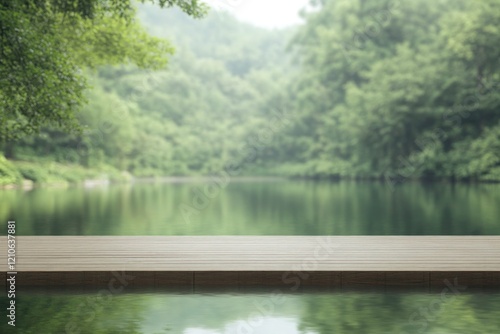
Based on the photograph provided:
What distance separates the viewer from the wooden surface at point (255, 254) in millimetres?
9023

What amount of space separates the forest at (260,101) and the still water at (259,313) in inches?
264

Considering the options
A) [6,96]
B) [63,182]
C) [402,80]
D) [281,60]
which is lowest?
[63,182]

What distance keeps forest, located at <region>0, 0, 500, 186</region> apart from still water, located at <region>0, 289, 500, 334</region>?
22.0 ft

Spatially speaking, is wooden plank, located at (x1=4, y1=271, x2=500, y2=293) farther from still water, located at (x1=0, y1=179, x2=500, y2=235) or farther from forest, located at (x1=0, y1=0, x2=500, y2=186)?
still water, located at (x1=0, y1=179, x2=500, y2=235)

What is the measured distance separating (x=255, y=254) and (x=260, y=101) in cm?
7925

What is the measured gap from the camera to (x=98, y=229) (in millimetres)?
17328

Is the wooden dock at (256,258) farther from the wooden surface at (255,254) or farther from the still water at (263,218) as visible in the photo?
the still water at (263,218)

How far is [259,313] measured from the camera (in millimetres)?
7797

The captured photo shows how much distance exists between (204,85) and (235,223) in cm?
8404

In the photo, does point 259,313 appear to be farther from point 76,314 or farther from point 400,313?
point 76,314

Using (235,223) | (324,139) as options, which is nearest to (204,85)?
(324,139)

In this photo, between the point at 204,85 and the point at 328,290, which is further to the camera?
the point at 204,85

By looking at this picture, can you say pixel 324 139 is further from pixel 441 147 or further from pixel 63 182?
pixel 63 182

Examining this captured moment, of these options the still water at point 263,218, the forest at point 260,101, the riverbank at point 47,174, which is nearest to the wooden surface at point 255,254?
the forest at point 260,101
